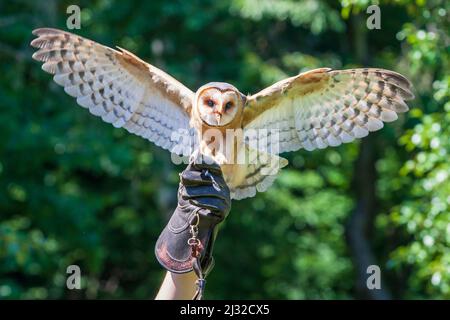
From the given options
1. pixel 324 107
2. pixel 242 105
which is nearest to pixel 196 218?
pixel 242 105

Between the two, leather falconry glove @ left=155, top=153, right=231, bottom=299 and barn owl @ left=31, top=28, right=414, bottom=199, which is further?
barn owl @ left=31, top=28, right=414, bottom=199

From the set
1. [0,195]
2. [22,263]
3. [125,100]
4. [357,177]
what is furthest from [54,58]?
[357,177]

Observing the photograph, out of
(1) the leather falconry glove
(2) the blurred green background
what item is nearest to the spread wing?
(1) the leather falconry glove

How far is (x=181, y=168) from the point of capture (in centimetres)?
1471

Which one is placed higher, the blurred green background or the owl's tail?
the blurred green background

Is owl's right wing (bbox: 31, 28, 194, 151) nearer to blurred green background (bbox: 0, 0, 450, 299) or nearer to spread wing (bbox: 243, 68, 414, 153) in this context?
spread wing (bbox: 243, 68, 414, 153)

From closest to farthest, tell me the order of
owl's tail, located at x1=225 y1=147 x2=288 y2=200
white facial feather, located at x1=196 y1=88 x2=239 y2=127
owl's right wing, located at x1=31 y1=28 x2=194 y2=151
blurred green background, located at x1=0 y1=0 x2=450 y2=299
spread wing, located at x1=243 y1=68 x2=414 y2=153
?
white facial feather, located at x1=196 y1=88 x2=239 y2=127, spread wing, located at x1=243 y1=68 x2=414 y2=153, owl's right wing, located at x1=31 y1=28 x2=194 y2=151, owl's tail, located at x1=225 y1=147 x2=288 y2=200, blurred green background, located at x1=0 y1=0 x2=450 y2=299

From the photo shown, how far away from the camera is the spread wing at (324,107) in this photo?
6184mm

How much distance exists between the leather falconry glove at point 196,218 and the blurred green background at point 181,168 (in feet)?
20.7

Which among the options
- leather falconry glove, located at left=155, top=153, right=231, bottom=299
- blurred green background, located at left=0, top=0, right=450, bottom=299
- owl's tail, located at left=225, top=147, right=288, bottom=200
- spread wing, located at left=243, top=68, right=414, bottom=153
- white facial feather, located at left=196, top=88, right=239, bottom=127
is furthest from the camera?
blurred green background, located at left=0, top=0, right=450, bottom=299

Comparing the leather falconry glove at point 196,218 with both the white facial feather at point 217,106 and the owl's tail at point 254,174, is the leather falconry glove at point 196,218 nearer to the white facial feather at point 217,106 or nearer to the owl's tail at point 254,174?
the white facial feather at point 217,106

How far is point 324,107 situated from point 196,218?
4.77 ft

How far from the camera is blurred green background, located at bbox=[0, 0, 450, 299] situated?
517 inches

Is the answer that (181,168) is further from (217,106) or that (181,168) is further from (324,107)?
(217,106)
